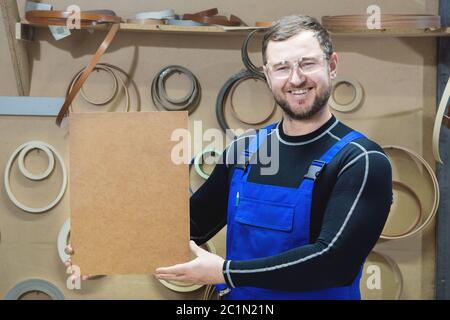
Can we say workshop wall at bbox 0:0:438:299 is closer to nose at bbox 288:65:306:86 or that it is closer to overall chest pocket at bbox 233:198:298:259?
overall chest pocket at bbox 233:198:298:259

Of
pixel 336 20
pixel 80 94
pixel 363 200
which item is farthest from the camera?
pixel 80 94

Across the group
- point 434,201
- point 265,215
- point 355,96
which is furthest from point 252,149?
point 434,201

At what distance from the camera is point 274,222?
4.73ft

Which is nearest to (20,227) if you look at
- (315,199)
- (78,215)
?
(78,215)

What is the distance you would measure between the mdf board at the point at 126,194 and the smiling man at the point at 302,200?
8 cm

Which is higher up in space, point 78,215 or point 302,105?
point 302,105

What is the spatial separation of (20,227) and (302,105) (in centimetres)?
168

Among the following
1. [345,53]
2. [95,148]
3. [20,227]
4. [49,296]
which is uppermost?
[345,53]

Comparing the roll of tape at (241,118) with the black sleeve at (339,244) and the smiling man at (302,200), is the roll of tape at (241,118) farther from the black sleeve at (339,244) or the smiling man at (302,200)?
the black sleeve at (339,244)

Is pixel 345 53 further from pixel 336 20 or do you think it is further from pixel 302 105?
pixel 302 105

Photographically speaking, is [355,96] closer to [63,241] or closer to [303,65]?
[303,65]

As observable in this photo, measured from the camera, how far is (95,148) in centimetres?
136

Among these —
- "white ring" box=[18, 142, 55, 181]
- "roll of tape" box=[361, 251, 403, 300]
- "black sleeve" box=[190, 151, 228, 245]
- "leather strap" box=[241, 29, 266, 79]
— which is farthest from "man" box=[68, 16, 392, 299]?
"white ring" box=[18, 142, 55, 181]

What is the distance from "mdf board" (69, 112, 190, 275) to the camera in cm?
136
